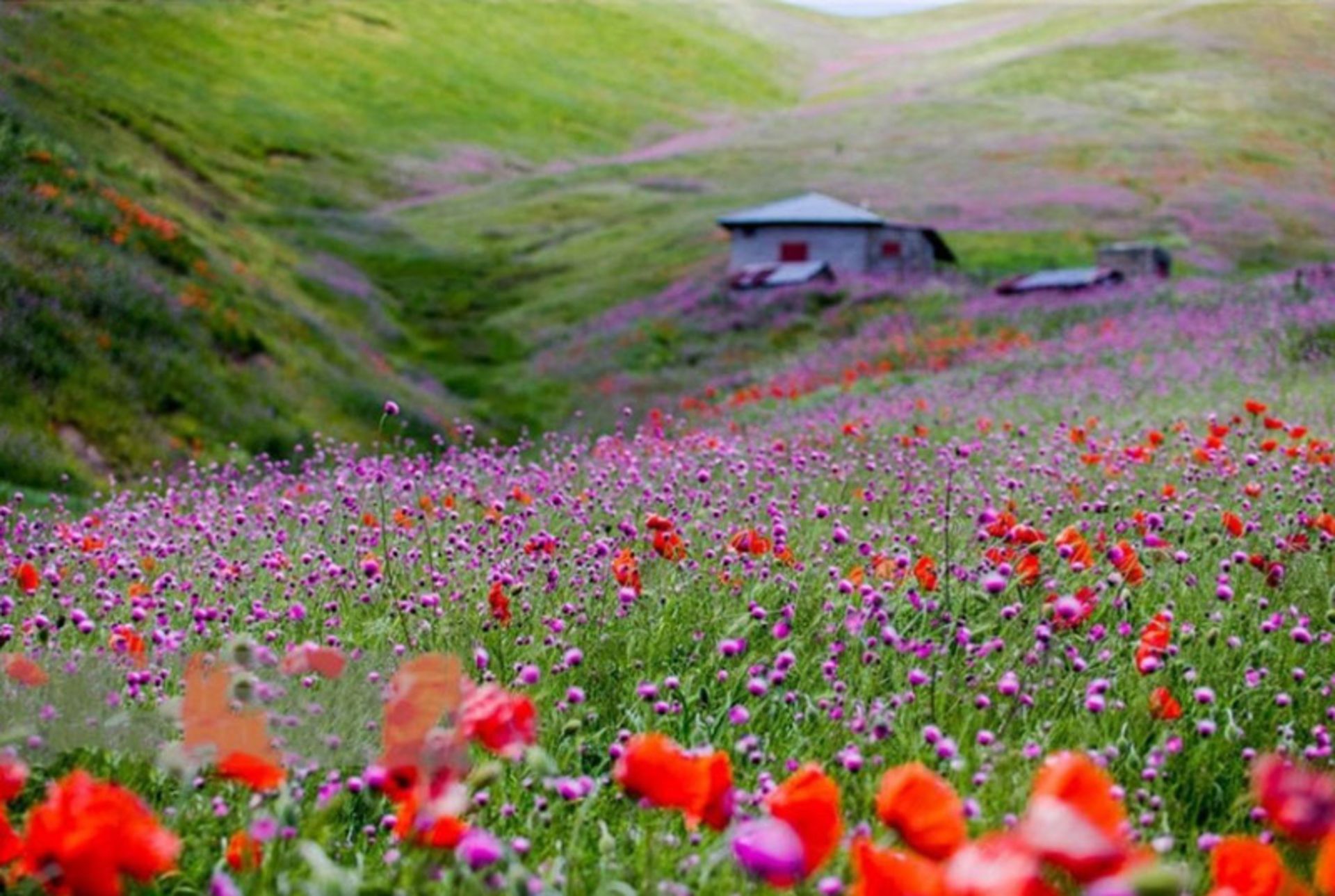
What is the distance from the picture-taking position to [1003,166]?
6525 cm

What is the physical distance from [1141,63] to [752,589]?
8681 cm

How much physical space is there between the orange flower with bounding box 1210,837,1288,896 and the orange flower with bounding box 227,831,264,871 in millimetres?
1558

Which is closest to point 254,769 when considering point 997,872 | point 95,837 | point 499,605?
point 95,837

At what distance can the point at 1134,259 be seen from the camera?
42.1 metres

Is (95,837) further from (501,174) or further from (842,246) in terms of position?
(501,174)

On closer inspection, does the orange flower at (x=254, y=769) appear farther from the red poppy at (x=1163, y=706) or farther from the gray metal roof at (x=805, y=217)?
the gray metal roof at (x=805, y=217)

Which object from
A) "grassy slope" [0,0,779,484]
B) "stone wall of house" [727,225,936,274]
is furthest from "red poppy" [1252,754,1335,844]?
"stone wall of house" [727,225,936,274]

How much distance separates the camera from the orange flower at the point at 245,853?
8.82ft

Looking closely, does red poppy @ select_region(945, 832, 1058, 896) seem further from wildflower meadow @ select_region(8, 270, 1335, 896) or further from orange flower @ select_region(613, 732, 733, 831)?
orange flower @ select_region(613, 732, 733, 831)

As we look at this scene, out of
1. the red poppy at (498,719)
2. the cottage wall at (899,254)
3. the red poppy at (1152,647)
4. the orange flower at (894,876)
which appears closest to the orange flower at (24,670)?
the red poppy at (498,719)

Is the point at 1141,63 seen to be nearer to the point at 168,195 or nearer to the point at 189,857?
the point at 168,195

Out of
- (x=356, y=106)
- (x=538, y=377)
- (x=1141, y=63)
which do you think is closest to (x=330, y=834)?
(x=538, y=377)

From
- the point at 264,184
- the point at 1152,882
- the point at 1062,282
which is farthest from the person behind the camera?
the point at 264,184

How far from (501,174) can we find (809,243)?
88.0 ft
